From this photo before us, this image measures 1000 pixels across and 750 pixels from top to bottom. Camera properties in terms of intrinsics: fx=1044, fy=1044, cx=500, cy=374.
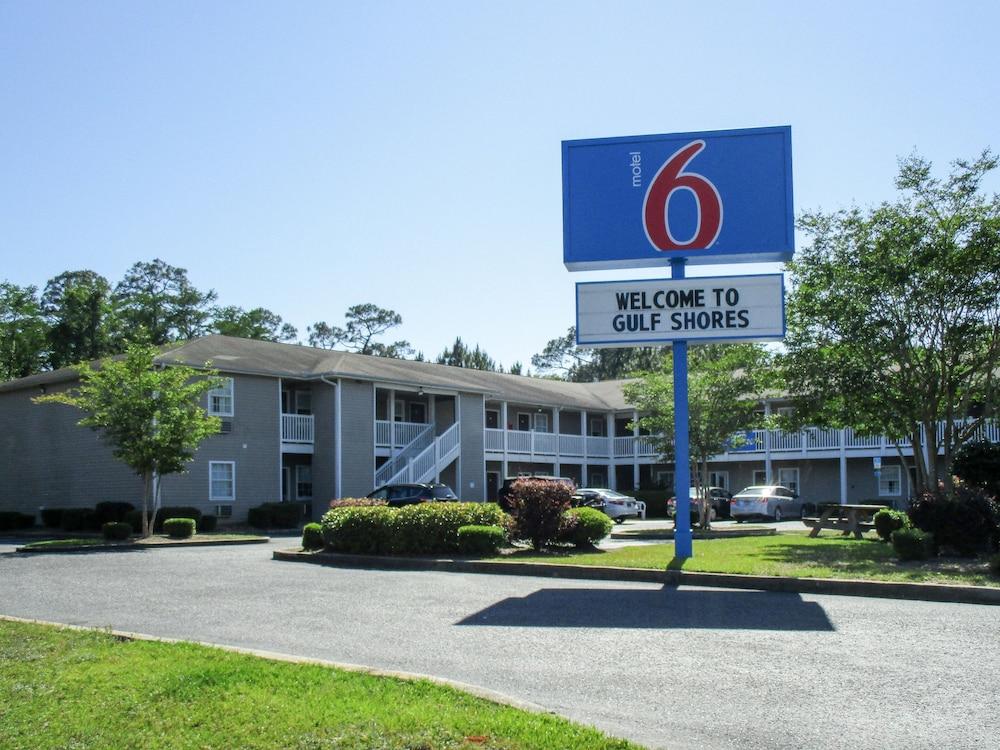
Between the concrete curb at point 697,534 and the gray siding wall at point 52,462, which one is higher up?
the gray siding wall at point 52,462

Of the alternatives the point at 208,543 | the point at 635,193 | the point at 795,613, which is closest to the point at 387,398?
the point at 208,543

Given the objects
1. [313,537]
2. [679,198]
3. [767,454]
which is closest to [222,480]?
[313,537]

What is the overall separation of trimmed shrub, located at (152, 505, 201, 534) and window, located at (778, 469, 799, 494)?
26423mm

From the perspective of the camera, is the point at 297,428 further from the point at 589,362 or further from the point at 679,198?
the point at 589,362

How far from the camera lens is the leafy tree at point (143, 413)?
2570 cm

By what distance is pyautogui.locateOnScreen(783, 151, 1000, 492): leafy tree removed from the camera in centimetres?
1809

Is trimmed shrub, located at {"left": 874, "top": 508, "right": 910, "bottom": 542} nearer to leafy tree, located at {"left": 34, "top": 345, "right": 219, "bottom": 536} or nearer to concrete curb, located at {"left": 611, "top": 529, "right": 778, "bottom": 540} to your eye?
concrete curb, located at {"left": 611, "top": 529, "right": 778, "bottom": 540}

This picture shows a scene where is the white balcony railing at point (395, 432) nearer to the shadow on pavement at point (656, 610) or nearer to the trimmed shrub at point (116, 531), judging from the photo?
the trimmed shrub at point (116, 531)

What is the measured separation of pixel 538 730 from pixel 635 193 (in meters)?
12.5

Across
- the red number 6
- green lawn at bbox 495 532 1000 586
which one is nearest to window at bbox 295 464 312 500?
green lawn at bbox 495 532 1000 586

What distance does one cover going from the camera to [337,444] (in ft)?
117

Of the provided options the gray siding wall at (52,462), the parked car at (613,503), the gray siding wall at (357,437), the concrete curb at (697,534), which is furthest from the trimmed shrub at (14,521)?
the concrete curb at (697,534)

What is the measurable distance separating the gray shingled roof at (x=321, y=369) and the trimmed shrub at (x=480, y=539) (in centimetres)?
1633

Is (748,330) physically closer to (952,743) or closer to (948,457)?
(948,457)
